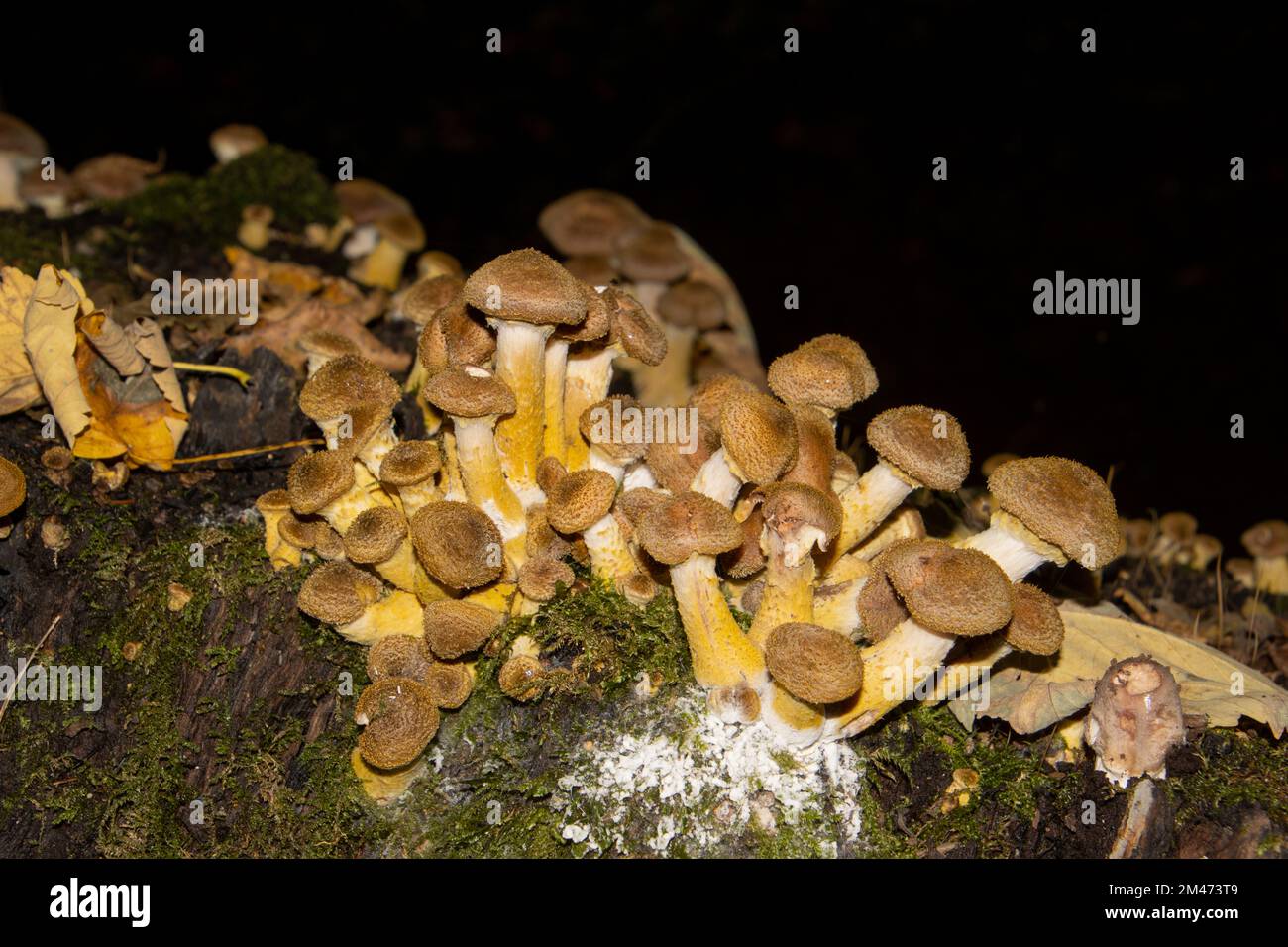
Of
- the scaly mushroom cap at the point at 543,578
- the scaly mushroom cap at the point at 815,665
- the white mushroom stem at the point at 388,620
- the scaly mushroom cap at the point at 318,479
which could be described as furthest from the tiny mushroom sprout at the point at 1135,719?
the scaly mushroom cap at the point at 318,479

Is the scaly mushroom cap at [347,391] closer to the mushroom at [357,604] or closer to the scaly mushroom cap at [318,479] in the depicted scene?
the scaly mushroom cap at [318,479]

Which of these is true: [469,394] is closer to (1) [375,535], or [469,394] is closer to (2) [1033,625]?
(1) [375,535]

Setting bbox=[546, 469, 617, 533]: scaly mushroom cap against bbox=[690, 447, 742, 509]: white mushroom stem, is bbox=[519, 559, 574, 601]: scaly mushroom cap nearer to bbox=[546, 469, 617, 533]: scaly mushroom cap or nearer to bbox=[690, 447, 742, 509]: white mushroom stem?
bbox=[546, 469, 617, 533]: scaly mushroom cap

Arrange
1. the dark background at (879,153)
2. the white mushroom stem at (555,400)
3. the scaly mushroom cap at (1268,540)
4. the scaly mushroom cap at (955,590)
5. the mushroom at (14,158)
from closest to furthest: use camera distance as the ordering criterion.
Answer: the scaly mushroom cap at (955,590), the white mushroom stem at (555,400), the scaly mushroom cap at (1268,540), the mushroom at (14,158), the dark background at (879,153)

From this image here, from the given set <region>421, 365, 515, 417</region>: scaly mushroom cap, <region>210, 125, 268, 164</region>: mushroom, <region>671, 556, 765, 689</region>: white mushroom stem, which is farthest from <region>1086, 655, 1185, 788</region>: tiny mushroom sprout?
<region>210, 125, 268, 164</region>: mushroom

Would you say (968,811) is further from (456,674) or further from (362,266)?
(362,266)

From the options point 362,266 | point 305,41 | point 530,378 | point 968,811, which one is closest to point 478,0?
point 305,41

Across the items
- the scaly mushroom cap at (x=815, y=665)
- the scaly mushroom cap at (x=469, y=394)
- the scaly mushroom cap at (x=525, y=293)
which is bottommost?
the scaly mushroom cap at (x=815, y=665)
